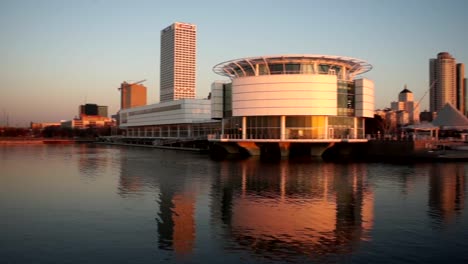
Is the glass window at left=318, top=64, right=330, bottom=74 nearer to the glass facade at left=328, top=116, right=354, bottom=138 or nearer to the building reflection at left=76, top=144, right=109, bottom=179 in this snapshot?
the glass facade at left=328, top=116, right=354, bottom=138

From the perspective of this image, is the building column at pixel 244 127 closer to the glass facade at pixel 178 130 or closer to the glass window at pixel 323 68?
the glass window at pixel 323 68

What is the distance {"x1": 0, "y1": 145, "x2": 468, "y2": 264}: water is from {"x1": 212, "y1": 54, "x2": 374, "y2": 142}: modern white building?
32.3m

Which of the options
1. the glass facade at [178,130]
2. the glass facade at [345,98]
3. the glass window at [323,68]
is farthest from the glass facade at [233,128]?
the glass facade at [178,130]

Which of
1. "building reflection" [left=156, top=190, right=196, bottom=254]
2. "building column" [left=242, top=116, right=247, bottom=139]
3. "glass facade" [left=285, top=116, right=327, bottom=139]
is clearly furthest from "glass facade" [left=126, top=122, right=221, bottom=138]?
"building reflection" [left=156, top=190, right=196, bottom=254]

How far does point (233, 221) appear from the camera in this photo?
925 inches

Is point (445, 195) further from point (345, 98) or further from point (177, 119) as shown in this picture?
point (177, 119)

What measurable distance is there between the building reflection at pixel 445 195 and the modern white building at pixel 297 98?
2529cm

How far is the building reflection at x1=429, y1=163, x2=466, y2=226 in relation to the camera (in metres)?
25.5

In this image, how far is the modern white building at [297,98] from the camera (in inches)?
2857

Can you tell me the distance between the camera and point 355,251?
17906 mm

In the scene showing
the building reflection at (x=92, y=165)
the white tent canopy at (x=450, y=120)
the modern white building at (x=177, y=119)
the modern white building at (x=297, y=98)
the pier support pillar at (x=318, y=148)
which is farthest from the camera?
the modern white building at (x=177, y=119)

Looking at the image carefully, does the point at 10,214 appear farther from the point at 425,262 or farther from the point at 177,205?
the point at 425,262

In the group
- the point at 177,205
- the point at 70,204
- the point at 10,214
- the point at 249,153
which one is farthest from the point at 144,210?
the point at 249,153

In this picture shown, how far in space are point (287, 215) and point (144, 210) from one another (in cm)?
873
